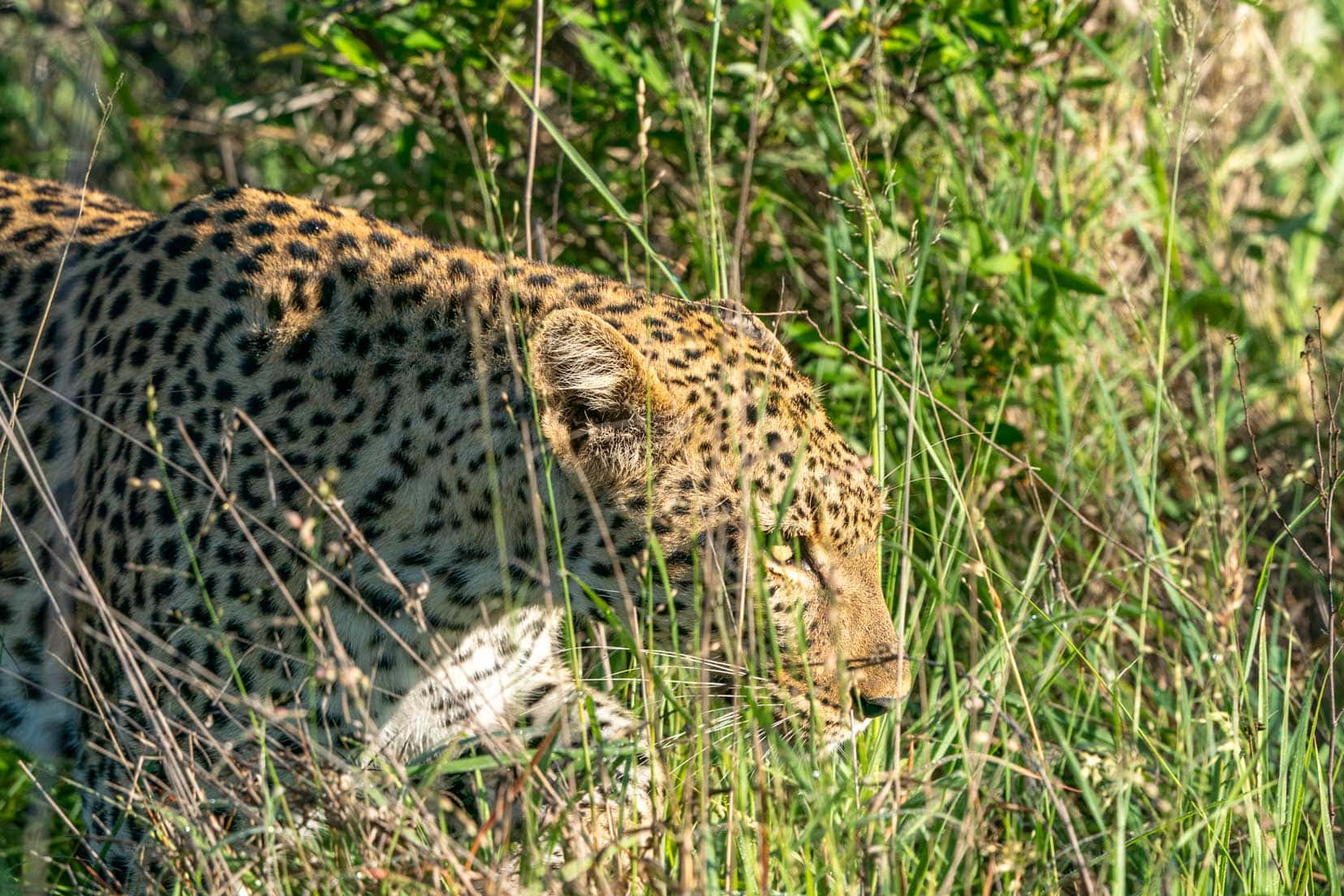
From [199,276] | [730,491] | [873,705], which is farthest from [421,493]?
[873,705]

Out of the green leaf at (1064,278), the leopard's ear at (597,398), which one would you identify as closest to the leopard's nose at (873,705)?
the leopard's ear at (597,398)

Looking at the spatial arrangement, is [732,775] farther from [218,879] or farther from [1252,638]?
[1252,638]

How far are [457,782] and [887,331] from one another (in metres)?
1.79

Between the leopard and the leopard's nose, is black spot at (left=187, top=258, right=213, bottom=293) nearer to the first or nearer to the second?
the leopard

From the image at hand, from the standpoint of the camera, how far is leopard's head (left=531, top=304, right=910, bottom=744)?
330 cm

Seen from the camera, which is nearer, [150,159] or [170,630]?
[170,630]

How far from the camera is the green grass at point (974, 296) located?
3.16 m

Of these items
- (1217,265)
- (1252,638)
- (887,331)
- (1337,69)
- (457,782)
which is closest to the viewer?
(1252,638)

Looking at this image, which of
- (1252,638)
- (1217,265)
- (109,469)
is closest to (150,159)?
(109,469)

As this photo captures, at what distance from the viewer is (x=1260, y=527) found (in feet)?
17.5

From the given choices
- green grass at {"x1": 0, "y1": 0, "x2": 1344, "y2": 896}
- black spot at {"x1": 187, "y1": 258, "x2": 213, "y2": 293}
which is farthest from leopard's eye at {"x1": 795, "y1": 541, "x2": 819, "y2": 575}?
black spot at {"x1": 187, "y1": 258, "x2": 213, "y2": 293}

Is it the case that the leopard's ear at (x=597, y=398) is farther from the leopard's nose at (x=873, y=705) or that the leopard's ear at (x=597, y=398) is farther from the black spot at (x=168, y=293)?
the black spot at (x=168, y=293)

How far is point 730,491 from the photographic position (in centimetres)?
338

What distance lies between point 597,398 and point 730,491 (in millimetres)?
353
